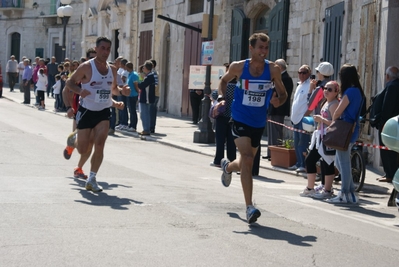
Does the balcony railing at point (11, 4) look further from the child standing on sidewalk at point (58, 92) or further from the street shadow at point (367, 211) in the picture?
the street shadow at point (367, 211)

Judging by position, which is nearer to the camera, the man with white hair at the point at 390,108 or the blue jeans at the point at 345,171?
the blue jeans at the point at 345,171

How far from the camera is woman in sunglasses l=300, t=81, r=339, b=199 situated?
10844 millimetres

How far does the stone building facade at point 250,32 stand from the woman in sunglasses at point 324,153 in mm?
3669

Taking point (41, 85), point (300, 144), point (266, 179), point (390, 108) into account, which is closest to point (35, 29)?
point (41, 85)

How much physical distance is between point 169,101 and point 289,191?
18.4 metres

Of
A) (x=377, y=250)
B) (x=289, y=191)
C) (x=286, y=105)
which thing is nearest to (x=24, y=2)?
(x=286, y=105)

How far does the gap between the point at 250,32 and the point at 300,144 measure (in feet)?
30.0

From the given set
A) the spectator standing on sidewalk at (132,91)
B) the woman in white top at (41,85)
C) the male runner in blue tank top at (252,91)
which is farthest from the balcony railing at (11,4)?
the male runner in blue tank top at (252,91)

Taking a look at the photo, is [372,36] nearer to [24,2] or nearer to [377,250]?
[377,250]

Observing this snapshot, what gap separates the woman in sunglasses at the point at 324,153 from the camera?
10844 millimetres

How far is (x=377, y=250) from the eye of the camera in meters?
7.22

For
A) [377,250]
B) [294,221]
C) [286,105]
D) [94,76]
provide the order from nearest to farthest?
[377,250] → [294,221] → [94,76] → [286,105]

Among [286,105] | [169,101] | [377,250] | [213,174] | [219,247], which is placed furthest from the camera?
[169,101]

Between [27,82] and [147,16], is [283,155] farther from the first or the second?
[27,82]
